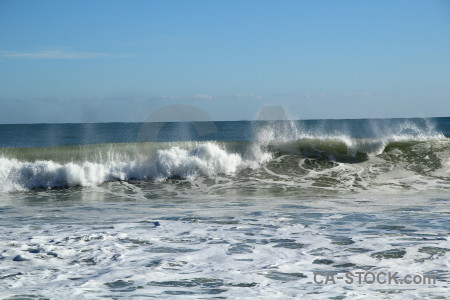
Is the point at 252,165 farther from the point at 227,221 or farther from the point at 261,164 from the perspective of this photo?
the point at 227,221

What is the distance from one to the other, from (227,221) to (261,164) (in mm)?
8413

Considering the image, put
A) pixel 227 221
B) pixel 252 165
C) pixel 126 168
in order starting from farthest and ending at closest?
pixel 252 165 < pixel 126 168 < pixel 227 221

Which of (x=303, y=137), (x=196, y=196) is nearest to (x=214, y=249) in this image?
(x=196, y=196)

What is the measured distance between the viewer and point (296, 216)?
945cm

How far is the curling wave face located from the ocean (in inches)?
2.2

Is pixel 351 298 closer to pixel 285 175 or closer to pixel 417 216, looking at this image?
pixel 417 216

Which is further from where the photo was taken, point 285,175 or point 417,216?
point 285,175

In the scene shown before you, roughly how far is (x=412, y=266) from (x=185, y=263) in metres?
2.48

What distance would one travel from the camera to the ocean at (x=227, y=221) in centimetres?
548

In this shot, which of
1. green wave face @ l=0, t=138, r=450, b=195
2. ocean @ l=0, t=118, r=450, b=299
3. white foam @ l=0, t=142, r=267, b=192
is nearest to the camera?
ocean @ l=0, t=118, r=450, b=299

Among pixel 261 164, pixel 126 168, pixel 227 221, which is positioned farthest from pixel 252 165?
pixel 227 221

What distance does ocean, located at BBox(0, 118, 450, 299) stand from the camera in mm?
5480

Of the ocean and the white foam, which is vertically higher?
the white foam

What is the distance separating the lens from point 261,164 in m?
17.2
